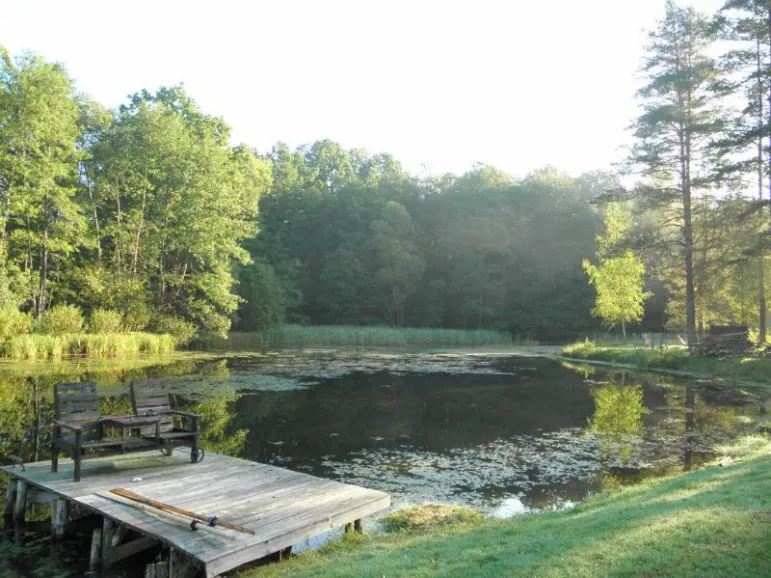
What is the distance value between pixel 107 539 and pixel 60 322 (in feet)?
84.0

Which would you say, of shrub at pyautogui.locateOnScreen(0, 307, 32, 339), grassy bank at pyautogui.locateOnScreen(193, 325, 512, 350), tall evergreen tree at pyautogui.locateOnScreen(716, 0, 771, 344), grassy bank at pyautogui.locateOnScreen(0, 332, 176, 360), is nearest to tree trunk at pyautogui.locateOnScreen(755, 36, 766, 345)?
tall evergreen tree at pyautogui.locateOnScreen(716, 0, 771, 344)

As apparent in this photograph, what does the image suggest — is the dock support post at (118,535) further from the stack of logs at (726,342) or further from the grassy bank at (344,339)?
the grassy bank at (344,339)

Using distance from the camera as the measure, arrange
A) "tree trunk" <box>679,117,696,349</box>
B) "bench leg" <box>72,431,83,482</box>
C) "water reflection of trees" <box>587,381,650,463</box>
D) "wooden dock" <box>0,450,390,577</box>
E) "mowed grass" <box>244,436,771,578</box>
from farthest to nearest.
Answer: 1. "tree trunk" <box>679,117,696,349</box>
2. "water reflection of trees" <box>587,381,650,463</box>
3. "bench leg" <box>72,431,83,482</box>
4. "wooden dock" <box>0,450,390,577</box>
5. "mowed grass" <box>244,436,771,578</box>

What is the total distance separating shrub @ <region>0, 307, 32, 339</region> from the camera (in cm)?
2579

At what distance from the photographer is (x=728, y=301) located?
32.3 m

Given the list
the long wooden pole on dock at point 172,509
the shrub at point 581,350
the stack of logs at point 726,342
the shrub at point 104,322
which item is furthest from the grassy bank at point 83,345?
the stack of logs at point 726,342

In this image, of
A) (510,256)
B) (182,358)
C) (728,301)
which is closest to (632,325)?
(510,256)

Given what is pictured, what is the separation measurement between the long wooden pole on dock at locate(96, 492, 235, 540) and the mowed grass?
475mm

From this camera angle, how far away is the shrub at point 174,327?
3581cm

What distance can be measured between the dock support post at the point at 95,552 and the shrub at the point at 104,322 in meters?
27.2

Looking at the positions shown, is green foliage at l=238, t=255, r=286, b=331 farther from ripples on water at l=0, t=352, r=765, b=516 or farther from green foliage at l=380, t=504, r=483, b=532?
green foliage at l=380, t=504, r=483, b=532

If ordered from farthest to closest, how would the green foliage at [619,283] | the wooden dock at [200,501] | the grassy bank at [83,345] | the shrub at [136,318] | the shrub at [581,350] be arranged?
the shrub at [136,318], the shrub at [581,350], the green foliage at [619,283], the grassy bank at [83,345], the wooden dock at [200,501]

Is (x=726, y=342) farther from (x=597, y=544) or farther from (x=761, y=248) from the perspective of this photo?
(x=597, y=544)

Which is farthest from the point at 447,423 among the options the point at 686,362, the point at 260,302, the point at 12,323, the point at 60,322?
the point at 260,302
